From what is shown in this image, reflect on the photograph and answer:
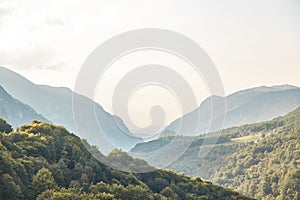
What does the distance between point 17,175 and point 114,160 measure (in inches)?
1595

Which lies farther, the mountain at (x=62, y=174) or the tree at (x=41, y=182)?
the tree at (x=41, y=182)

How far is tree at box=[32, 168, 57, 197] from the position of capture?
54250 mm

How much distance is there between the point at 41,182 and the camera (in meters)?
55.2

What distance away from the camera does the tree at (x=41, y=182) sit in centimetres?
5425

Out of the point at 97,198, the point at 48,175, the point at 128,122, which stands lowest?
the point at 97,198

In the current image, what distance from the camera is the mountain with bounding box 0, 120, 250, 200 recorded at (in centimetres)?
5219

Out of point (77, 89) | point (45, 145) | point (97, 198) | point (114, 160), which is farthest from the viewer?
point (114, 160)

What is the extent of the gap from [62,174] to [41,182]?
9770mm

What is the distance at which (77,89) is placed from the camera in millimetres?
53188

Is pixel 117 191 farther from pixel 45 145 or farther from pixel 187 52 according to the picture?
pixel 187 52

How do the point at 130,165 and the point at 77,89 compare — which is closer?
the point at 77,89

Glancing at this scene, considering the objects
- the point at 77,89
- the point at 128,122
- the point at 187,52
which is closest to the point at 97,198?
the point at 128,122

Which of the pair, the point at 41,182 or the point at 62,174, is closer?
the point at 41,182

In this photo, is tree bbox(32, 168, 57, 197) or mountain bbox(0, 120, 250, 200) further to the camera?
tree bbox(32, 168, 57, 197)
